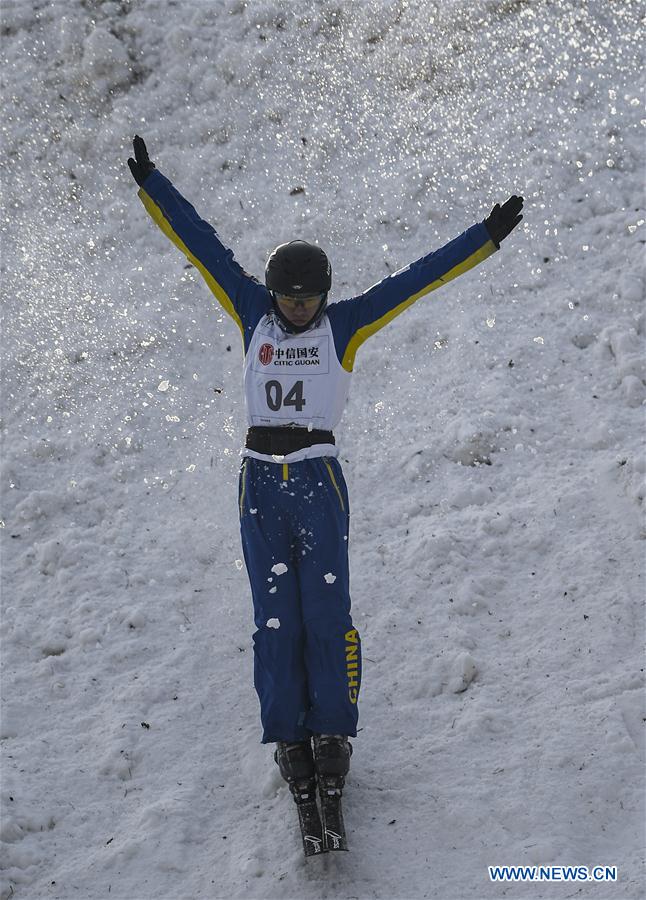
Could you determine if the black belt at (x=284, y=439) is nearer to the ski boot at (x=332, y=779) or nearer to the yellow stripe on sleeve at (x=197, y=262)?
the yellow stripe on sleeve at (x=197, y=262)

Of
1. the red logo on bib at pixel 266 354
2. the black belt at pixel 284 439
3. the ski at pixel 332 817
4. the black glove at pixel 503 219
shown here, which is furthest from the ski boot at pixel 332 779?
the black glove at pixel 503 219

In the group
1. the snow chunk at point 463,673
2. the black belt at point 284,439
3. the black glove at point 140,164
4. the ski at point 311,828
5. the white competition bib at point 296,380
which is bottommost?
the ski at point 311,828

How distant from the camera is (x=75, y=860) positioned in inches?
170

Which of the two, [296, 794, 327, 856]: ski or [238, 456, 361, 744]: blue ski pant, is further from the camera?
[238, 456, 361, 744]: blue ski pant

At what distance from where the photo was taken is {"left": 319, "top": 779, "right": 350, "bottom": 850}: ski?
13.3ft

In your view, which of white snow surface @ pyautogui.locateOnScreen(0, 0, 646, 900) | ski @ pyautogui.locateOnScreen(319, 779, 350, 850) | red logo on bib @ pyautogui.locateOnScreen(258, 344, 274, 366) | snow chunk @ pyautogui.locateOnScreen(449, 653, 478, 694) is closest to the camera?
ski @ pyautogui.locateOnScreen(319, 779, 350, 850)

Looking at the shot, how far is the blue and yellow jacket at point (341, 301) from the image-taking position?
4590 millimetres

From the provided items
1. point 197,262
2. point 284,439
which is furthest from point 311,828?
point 197,262

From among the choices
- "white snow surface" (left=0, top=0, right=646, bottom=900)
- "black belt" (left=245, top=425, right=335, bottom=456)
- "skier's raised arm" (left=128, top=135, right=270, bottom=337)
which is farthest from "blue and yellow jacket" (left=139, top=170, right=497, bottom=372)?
"white snow surface" (left=0, top=0, right=646, bottom=900)

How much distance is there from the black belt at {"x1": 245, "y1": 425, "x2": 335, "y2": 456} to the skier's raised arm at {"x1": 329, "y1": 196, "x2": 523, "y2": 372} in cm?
35

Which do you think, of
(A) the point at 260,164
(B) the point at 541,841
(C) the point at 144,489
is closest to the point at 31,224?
(A) the point at 260,164

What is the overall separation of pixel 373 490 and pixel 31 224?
4153 mm

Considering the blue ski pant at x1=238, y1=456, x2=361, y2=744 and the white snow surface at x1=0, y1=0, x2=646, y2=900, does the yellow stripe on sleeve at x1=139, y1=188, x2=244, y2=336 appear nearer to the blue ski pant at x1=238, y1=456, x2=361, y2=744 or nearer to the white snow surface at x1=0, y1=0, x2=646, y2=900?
the blue ski pant at x1=238, y1=456, x2=361, y2=744

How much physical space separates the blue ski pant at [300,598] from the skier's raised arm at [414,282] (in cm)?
61
